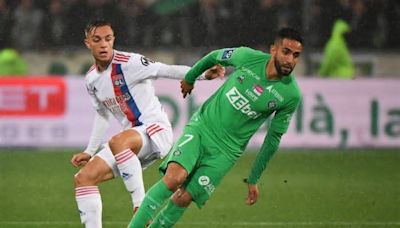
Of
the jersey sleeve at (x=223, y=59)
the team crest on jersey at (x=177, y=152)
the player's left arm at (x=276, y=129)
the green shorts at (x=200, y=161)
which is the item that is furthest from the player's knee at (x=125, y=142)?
the player's left arm at (x=276, y=129)

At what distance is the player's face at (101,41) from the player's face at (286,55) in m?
1.42

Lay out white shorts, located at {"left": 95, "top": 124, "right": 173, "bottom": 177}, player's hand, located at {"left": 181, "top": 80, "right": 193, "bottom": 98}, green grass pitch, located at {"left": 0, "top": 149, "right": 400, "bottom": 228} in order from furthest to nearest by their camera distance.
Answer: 1. green grass pitch, located at {"left": 0, "top": 149, "right": 400, "bottom": 228}
2. white shorts, located at {"left": 95, "top": 124, "right": 173, "bottom": 177}
3. player's hand, located at {"left": 181, "top": 80, "right": 193, "bottom": 98}

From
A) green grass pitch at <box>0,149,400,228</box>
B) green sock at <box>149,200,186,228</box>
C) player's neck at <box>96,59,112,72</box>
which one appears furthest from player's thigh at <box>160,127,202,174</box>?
green grass pitch at <box>0,149,400,228</box>

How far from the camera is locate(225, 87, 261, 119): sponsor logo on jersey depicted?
8.02m

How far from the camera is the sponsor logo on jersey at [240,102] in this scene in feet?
26.3

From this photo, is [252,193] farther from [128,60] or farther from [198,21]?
[198,21]

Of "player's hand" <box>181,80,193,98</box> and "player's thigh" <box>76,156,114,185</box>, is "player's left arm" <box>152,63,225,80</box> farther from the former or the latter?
"player's thigh" <box>76,156,114,185</box>

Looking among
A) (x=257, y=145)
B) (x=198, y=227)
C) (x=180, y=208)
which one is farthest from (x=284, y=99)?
(x=257, y=145)

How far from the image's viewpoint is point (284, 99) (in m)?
8.00

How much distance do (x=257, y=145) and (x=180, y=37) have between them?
3134mm

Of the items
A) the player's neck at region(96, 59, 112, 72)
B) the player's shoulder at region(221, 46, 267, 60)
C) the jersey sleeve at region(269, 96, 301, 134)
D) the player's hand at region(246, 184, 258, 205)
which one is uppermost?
the player's shoulder at region(221, 46, 267, 60)

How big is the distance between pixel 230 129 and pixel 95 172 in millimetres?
1073

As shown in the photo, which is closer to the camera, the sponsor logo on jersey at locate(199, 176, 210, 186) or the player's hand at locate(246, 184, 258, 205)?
the sponsor logo on jersey at locate(199, 176, 210, 186)

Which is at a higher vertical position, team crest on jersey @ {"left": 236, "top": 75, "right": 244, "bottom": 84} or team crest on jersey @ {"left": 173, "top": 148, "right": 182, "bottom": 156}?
team crest on jersey @ {"left": 236, "top": 75, "right": 244, "bottom": 84}
